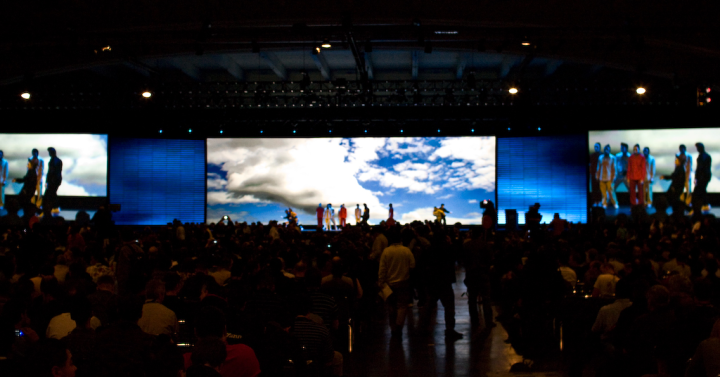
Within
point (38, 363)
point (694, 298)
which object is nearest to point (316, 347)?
point (38, 363)

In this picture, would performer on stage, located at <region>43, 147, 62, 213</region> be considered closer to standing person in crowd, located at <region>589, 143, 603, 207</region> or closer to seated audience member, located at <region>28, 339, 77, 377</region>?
standing person in crowd, located at <region>589, 143, 603, 207</region>

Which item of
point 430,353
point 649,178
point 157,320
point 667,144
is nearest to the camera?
point 157,320

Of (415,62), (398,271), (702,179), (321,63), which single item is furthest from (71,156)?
(702,179)

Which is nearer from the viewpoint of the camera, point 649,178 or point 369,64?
point 649,178

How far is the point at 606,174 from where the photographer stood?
1880cm

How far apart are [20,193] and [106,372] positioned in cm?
1995

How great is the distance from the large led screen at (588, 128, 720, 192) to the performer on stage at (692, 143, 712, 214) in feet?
0.33

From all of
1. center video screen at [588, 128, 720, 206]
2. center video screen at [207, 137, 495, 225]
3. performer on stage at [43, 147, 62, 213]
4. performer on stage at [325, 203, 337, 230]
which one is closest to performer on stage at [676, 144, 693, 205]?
center video screen at [588, 128, 720, 206]

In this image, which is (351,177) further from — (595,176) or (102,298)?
(102,298)

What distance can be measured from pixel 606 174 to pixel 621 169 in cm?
47

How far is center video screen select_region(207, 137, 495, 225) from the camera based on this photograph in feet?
65.5

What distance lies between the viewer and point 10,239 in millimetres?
11914

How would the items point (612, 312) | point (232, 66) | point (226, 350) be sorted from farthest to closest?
point (232, 66) < point (612, 312) < point (226, 350)

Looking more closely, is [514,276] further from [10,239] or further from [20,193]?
[20,193]
